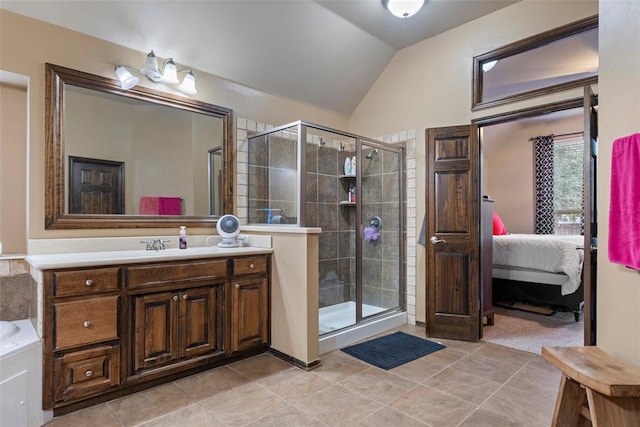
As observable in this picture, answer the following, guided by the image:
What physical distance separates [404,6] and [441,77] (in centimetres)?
96

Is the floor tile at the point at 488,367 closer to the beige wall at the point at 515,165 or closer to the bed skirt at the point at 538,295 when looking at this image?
the bed skirt at the point at 538,295

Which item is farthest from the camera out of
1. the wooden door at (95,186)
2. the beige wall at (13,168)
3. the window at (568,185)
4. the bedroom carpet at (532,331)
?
the window at (568,185)

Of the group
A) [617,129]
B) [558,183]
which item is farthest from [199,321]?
[558,183]

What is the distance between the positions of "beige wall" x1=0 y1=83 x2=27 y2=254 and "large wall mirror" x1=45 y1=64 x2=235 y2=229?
25 cm

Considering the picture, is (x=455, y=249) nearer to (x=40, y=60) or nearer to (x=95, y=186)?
(x=95, y=186)

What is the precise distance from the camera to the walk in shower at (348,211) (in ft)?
11.0

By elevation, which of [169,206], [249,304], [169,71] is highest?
[169,71]

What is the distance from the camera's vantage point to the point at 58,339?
1.88 m

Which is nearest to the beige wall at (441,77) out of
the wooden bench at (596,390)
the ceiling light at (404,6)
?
the ceiling light at (404,6)

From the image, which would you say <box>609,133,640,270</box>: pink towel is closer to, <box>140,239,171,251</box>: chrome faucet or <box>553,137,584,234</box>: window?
<box>140,239,171,251</box>: chrome faucet

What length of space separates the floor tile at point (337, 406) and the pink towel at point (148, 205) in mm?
1847

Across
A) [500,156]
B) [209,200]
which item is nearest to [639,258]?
[209,200]

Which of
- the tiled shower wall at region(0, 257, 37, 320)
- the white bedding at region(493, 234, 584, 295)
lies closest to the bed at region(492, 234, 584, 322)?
the white bedding at region(493, 234, 584, 295)

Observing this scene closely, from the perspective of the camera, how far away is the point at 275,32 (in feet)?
10.1
